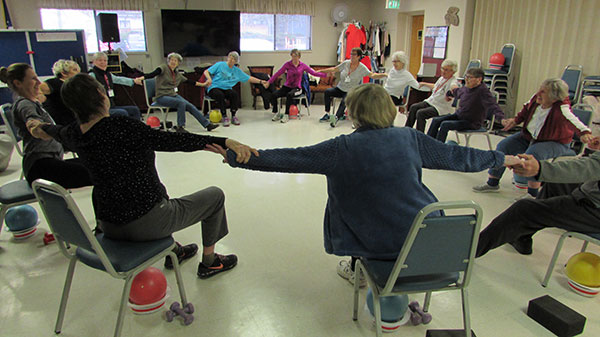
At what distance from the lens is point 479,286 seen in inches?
95.5

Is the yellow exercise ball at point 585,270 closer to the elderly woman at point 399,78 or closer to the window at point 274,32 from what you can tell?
the elderly woman at point 399,78

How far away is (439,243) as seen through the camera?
158cm

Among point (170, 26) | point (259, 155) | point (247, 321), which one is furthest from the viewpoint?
point (170, 26)

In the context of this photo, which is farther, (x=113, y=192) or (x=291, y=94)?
(x=291, y=94)

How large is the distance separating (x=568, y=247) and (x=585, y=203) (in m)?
0.80

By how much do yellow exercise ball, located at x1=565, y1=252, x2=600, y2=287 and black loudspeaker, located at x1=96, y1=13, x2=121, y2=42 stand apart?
740 centimetres

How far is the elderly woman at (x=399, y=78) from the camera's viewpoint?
20.8 ft

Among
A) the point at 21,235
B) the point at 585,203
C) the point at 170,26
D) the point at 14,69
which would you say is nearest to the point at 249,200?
the point at 21,235

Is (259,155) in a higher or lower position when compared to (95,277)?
higher

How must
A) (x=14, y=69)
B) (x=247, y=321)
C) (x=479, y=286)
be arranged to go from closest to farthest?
1. (x=247, y=321)
2. (x=479, y=286)
3. (x=14, y=69)

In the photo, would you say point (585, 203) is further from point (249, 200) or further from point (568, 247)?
point (249, 200)

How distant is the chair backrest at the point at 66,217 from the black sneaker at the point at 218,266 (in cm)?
76

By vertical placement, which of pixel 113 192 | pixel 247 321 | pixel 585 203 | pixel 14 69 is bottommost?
pixel 247 321

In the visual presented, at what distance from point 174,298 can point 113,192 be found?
0.76 m
